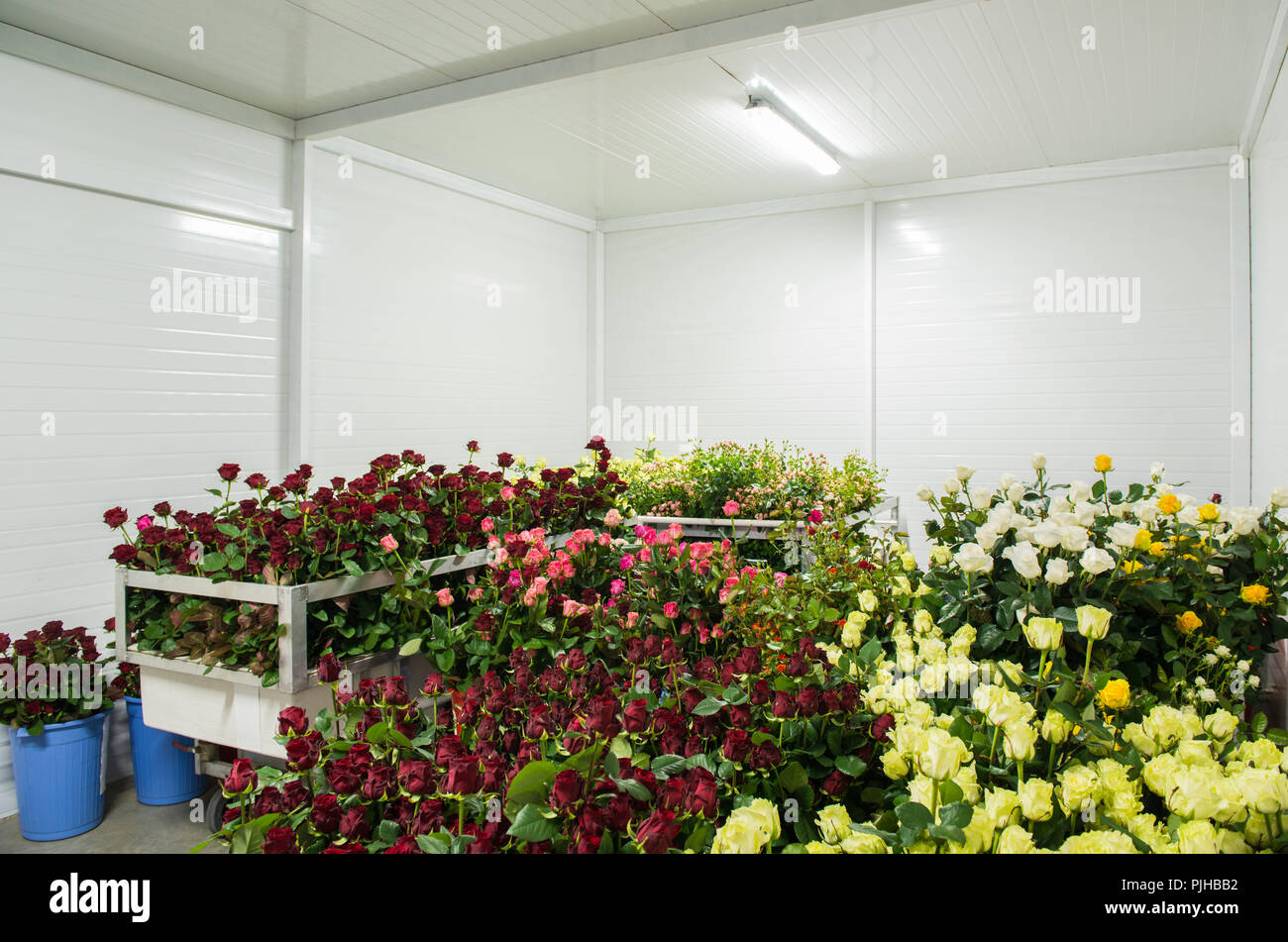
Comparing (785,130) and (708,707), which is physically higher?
(785,130)

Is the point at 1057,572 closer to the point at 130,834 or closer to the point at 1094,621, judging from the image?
the point at 1094,621

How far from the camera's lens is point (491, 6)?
162 inches

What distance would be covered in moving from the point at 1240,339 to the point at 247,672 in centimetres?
650

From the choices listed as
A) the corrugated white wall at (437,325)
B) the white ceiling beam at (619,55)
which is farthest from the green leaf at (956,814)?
the corrugated white wall at (437,325)

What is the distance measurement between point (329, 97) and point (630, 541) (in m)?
4.02

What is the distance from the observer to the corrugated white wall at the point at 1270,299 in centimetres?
434

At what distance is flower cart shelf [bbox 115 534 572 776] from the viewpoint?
2.46 m

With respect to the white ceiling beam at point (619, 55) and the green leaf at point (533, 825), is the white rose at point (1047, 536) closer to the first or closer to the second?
the green leaf at point (533, 825)

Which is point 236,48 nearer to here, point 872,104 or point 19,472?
point 19,472

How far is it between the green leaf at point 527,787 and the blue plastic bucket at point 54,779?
3906 millimetres

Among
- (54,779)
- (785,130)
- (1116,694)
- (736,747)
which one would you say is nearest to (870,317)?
(785,130)

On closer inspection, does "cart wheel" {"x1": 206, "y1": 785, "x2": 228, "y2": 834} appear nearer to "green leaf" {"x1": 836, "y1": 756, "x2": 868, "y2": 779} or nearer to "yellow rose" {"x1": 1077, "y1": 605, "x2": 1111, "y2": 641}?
"green leaf" {"x1": 836, "y1": 756, "x2": 868, "y2": 779}

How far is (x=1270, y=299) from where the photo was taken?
494cm

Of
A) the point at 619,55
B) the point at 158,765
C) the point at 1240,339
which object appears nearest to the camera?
the point at 158,765
